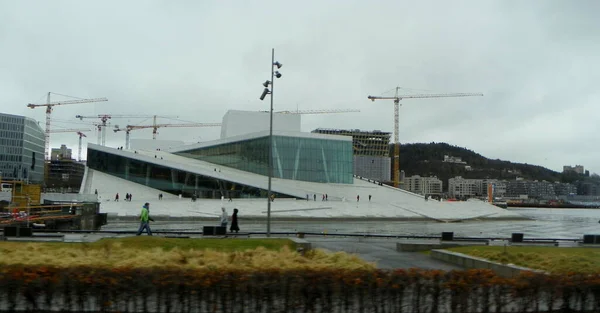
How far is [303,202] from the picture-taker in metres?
56.1

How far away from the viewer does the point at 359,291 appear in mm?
7188

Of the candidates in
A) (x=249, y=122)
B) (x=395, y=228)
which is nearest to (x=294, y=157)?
(x=249, y=122)

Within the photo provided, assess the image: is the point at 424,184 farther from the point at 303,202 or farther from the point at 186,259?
the point at 186,259

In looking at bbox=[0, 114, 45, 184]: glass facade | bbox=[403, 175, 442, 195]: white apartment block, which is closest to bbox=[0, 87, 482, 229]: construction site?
bbox=[0, 114, 45, 184]: glass facade

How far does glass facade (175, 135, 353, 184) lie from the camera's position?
71.9 meters

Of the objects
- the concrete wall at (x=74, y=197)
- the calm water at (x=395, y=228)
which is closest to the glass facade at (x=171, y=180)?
the concrete wall at (x=74, y=197)

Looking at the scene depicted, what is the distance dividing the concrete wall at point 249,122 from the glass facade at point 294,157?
1026cm

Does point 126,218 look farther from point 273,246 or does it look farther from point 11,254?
point 11,254

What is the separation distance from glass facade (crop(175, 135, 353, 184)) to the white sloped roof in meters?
1.58

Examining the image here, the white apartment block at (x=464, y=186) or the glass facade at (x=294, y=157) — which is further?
the white apartment block at (x=464, y=186)

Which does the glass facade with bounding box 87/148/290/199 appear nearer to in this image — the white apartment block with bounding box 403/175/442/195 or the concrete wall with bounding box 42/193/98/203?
the concrete wall with bounding box 42/193/98/203

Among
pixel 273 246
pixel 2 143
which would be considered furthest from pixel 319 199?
pixel 2 143

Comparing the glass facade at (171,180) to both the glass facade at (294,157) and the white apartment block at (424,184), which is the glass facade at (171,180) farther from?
the white apartment block at (424,184)

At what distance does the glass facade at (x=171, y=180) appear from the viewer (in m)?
62.7
